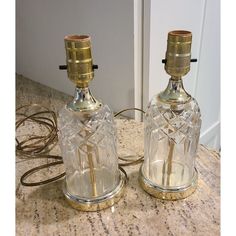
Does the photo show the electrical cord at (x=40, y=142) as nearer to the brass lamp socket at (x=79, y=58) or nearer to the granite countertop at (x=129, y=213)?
the granite countertop at (x=129, y=213)

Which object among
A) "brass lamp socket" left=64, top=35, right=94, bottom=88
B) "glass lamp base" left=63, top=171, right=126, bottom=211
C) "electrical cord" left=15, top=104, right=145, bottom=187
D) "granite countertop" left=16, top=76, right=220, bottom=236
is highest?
"brass lamp socket" left=64, top=35, right=94, bottom=88

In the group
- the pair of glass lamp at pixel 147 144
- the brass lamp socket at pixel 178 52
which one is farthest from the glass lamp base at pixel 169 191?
the brass lamp socket at pixel 178 52

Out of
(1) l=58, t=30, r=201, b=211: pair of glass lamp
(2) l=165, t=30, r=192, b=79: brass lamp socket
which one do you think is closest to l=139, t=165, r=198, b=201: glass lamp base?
(1) l=58, t=30, r=201, b=211: pair of glass lamp

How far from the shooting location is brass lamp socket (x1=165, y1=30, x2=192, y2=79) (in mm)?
389

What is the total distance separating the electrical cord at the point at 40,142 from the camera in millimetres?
553

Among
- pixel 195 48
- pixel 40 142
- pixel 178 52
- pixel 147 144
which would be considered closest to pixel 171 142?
pixel 147 144

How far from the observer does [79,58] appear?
37 centimetres

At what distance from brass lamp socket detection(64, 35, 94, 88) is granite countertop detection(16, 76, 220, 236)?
22 centimetres

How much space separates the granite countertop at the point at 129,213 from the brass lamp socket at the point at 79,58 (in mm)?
220

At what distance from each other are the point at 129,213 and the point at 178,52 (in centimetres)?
26

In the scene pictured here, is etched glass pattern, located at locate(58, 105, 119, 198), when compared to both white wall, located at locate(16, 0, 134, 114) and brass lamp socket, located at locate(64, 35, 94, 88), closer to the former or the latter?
brass lamp socket, located at locate(64, 35, 94, 88)

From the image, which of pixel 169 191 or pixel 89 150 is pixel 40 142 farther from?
pixel 169 191

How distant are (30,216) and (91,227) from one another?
0.33 ft

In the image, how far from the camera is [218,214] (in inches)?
17.9
